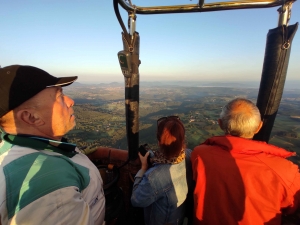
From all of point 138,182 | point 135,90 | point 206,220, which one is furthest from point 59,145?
point 206,220

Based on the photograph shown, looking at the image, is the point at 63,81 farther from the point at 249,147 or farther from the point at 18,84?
the point at 249,147

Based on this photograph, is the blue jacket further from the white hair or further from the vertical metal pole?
the vertical metal pole

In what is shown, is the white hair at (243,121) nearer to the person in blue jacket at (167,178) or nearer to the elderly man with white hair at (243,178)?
the elderly man with white hair at (243,178)

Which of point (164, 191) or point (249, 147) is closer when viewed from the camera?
point (249, 147)

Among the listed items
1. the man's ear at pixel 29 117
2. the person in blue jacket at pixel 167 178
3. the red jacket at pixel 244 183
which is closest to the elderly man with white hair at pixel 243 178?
the red jacket at pixel 244 183

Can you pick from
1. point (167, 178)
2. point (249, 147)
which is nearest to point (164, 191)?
point (167, 178)

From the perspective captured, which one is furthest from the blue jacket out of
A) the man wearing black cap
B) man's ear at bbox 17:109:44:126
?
man's ear at bbox 17:109:44:126
